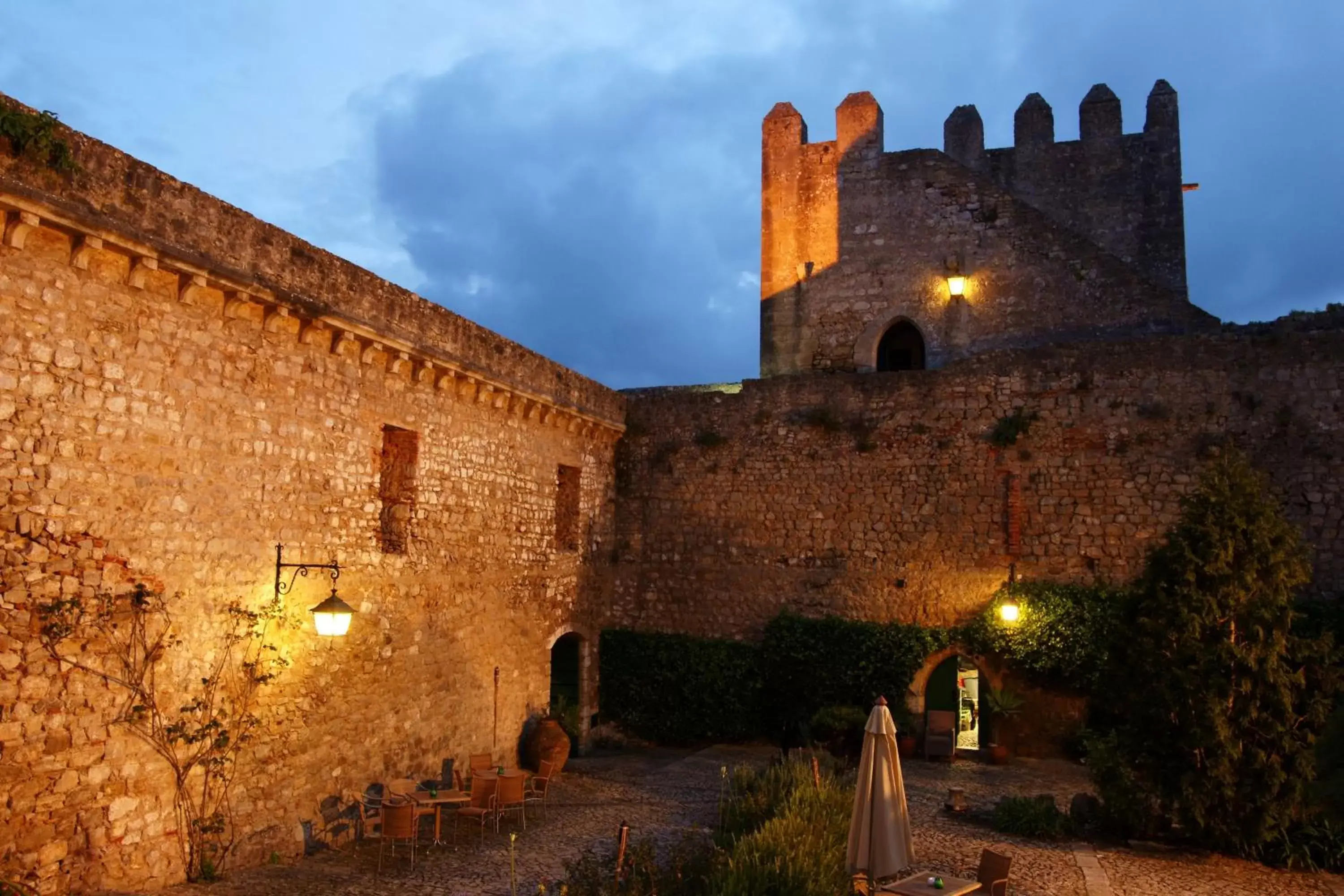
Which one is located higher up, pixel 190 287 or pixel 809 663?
pixel 190 287

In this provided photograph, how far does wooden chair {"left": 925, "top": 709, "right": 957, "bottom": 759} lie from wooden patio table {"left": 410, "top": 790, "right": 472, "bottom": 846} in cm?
676

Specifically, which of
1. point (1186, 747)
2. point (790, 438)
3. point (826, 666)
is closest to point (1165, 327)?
point (790, 438)

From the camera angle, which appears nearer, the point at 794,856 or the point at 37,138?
the point at 37,138

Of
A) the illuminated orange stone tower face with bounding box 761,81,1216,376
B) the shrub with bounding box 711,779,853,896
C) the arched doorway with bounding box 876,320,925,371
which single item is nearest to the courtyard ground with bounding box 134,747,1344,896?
the shrub with bounding box 711,779,853,896

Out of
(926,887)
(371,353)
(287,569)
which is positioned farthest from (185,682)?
(926,887)

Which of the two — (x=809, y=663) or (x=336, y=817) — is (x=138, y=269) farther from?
(x=809, y=663)

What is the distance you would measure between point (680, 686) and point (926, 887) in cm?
831

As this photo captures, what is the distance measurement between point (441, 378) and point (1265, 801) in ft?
31.3

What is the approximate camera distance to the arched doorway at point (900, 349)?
18734mm

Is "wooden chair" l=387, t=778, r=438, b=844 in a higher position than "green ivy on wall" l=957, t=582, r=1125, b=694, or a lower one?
lower

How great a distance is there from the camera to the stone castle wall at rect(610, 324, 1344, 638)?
43.0 feet

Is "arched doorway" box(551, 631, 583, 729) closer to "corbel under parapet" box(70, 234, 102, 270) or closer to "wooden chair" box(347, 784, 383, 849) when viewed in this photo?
"wooden chair" box(347, 784, 383, 849)

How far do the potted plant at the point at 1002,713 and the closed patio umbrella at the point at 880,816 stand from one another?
19.6 feet

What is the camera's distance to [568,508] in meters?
15.2
